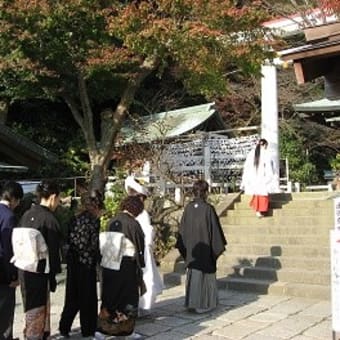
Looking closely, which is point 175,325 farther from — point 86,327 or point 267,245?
point 267,245

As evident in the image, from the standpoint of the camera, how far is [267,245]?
403 inches

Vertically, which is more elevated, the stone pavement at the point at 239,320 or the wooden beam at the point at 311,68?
the wooden beam at the point at 311,68

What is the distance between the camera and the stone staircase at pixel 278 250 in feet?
28.2

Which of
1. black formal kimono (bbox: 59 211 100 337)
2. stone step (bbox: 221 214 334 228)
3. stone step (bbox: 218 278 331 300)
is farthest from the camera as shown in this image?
stone step (bbox: 221 214 334 228)

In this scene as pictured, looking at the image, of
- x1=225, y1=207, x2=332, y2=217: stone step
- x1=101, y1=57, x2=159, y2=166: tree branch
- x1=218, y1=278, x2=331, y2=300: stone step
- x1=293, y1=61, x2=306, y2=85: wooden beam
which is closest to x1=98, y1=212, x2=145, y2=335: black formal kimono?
x1=293, y1=61, x2=306, y2=85: wooden beam

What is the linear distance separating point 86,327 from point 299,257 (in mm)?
4409

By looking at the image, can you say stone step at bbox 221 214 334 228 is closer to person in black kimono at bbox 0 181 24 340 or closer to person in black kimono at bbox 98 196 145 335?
person in black kimono at bbox 98 196 145 335

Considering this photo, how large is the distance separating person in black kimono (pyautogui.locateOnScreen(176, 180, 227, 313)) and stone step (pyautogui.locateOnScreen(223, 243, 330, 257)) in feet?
8.85

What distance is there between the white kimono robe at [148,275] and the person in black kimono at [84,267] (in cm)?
82

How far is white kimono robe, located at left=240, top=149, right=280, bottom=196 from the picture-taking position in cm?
1143

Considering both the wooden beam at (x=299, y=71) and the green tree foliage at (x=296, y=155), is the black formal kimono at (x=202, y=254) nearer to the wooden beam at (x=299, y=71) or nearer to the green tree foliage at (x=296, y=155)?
the wooden beam at (x=299, y=71)

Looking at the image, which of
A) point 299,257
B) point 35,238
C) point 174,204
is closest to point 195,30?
point 174,204

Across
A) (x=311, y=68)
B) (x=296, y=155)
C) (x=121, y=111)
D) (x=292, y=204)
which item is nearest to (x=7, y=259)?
(x=311, y=68)

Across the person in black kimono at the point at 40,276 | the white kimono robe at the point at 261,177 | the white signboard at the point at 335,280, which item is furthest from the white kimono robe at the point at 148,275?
the white kimono robe at the point at 261,177
